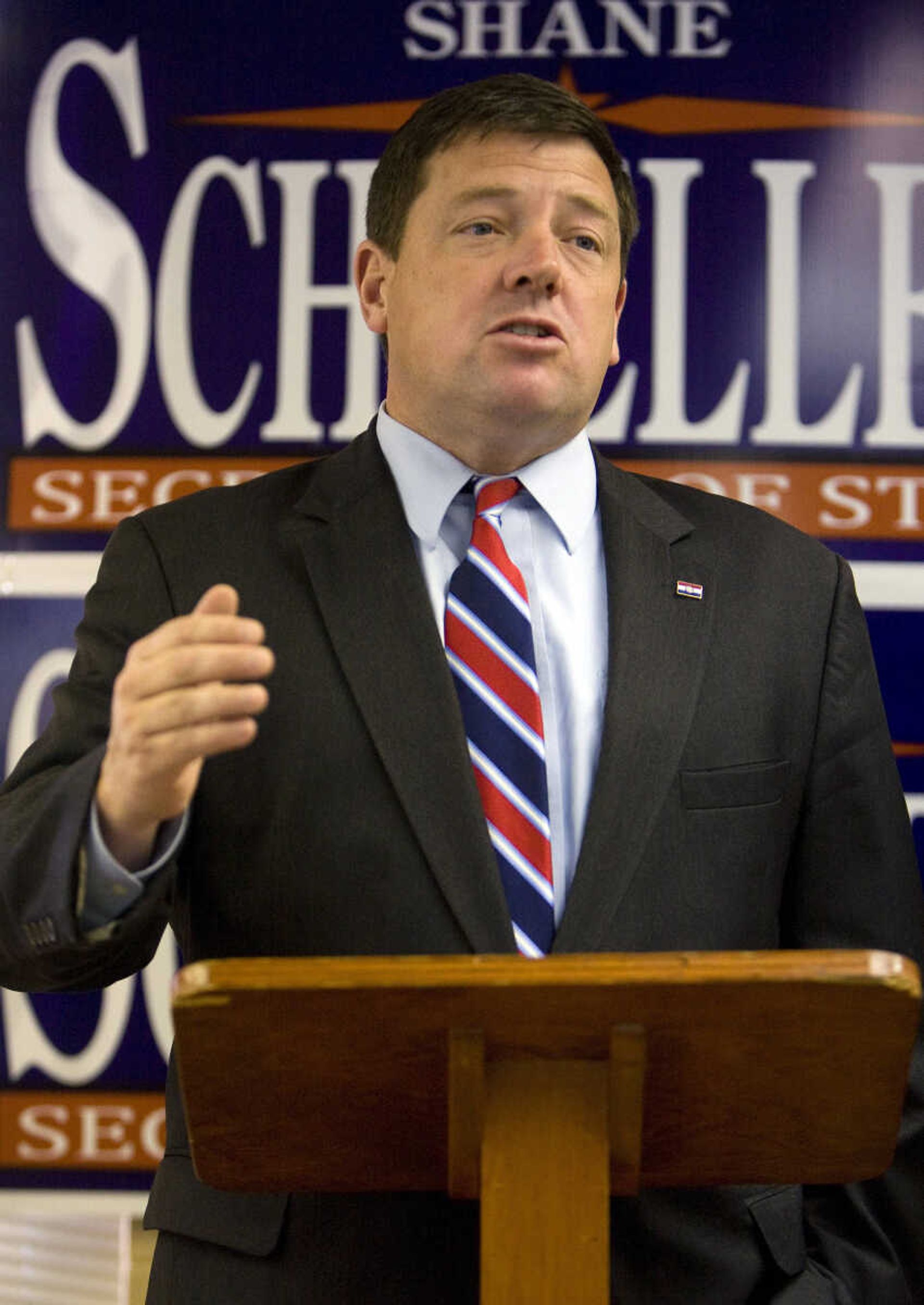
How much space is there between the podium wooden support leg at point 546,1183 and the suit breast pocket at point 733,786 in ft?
1.76

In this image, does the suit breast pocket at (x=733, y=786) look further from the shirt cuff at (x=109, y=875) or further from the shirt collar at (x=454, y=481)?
the shirt cuff at (x=109, y=875)

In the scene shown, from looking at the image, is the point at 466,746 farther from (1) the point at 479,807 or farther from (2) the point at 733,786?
(2) the point at 733,786

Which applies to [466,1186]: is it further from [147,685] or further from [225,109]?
[225,109]

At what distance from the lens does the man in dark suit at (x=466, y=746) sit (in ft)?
4.42

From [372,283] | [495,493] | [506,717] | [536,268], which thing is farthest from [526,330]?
[506,717]

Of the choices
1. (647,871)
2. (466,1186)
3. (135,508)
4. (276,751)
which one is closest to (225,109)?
(135,508)

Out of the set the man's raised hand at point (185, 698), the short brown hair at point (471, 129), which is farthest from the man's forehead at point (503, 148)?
the man's raised hand at point (185, 698)

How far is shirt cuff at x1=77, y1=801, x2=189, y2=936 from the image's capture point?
114 centimetres

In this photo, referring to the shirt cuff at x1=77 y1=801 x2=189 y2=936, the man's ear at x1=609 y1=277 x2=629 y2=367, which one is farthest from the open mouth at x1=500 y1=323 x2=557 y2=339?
the shirt cuff at x1=77 y1=801 x2=189 y2=936

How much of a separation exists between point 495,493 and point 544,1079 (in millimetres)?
759

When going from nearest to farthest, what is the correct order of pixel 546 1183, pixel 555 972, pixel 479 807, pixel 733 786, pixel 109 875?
1. pixel 555 972
2. pixel 546 1183
3. pixel 109 875
4. pixel 479 807
5. pixel 733 786

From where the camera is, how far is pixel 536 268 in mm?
1559

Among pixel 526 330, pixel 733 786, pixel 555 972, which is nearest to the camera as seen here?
pixel 555 972

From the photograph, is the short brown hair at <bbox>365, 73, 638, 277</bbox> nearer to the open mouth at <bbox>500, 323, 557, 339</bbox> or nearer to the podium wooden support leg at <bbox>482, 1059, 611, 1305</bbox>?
the open mouth at <bbox>500, 323, 557, 339</bbox>
